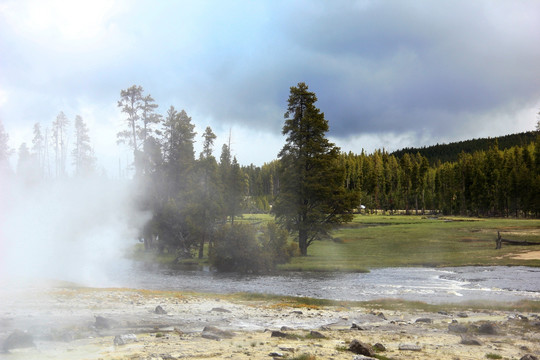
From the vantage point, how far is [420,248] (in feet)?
193

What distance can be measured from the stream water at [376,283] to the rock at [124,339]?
16799 millimetres

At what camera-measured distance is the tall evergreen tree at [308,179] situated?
53.4 meters

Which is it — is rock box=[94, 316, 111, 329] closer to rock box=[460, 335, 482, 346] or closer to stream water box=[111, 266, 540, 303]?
rock box=[460, 335, 482, 346]

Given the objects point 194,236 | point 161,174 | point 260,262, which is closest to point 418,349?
point 260,262

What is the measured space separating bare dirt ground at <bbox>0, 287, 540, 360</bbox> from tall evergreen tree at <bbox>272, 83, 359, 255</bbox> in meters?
27.3

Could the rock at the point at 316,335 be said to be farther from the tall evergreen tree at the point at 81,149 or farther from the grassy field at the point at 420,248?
the tall evergreen tree at the point at 81,149

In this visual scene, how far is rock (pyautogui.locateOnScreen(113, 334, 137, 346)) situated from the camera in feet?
46.9

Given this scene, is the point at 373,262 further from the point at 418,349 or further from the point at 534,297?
the point at 418,349

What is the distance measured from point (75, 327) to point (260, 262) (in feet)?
96.0

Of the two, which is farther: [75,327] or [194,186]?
[194,186]

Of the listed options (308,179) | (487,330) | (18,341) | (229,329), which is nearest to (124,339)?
(18,341)

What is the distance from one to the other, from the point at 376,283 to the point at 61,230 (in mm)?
28619

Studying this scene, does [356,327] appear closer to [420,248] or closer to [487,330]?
[487,330]

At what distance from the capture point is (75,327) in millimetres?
16969
